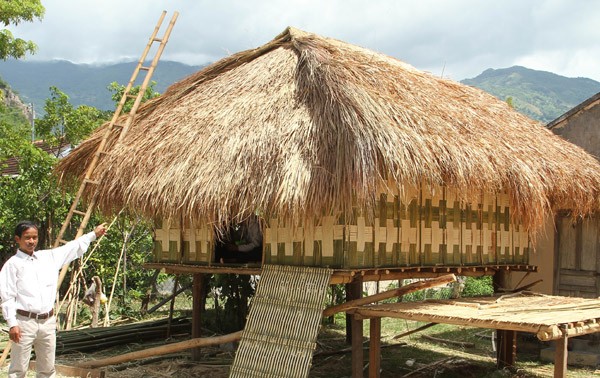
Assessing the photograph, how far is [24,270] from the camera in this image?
521cm

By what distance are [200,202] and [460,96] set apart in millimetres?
3508

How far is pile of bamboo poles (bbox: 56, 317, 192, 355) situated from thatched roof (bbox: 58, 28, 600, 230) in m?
2.10

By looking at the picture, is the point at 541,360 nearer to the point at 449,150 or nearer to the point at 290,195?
the point at 449,150

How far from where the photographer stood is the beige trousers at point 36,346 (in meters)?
5.18

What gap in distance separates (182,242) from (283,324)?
2116 mm

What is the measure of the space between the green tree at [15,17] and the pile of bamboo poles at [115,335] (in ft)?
16.2

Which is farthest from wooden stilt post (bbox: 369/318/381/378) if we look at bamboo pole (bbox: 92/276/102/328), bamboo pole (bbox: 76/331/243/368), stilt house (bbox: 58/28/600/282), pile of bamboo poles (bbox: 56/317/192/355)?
bamboo pole (bbox: 92/276/102/328)

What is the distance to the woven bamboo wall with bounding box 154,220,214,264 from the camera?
7375mm

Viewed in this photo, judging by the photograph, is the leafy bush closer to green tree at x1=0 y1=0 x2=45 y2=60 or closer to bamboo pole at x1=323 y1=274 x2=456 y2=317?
bamboo pole at x1=323 y1=274 x2=456 y2=317

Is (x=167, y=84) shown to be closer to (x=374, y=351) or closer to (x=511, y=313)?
(x=374, y=351)

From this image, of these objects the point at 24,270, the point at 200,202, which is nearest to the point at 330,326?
the point at 200,202

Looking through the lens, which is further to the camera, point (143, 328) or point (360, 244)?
point (143, 328)

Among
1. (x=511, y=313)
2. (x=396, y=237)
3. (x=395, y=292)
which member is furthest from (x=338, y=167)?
(x=511, y=313)

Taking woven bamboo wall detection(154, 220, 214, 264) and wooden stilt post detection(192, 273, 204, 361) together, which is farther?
wooden stilt post detection(192, 273, 204, 361)
